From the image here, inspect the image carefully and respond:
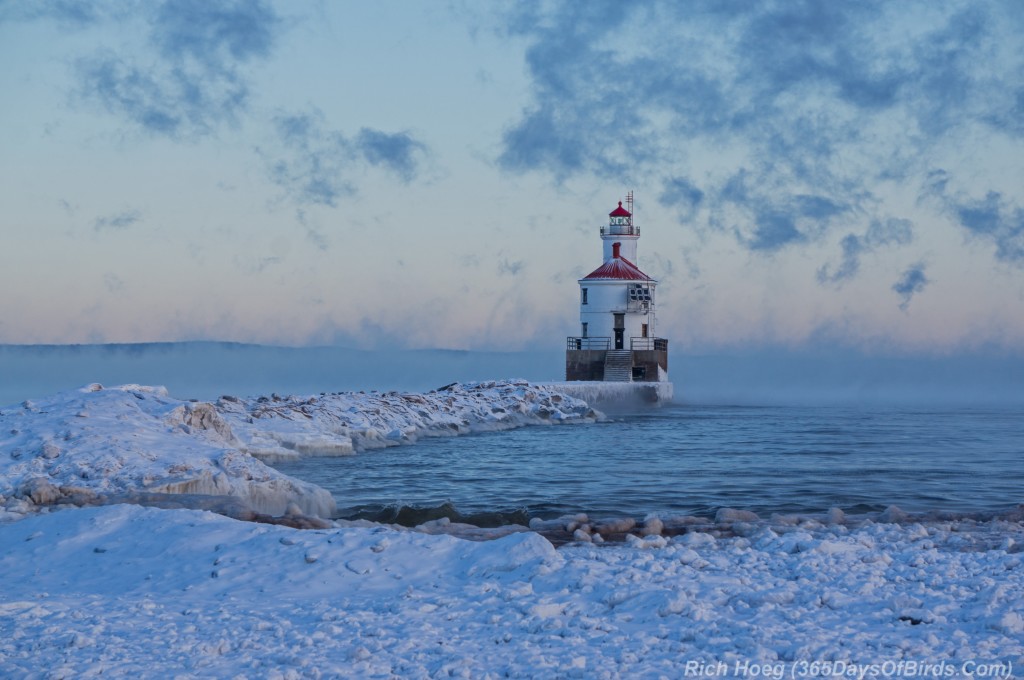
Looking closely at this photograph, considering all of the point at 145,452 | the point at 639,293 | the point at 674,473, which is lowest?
the point at 674,473

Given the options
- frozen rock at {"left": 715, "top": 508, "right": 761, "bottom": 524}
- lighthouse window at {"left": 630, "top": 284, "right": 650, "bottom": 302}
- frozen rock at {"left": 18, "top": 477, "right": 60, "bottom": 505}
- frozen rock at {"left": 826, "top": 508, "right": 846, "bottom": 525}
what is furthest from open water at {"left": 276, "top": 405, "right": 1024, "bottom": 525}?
lighthouse window at {"left": 630, "top": 284, "right": 650, "bottom": 302}

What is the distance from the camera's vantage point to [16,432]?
1477 cm

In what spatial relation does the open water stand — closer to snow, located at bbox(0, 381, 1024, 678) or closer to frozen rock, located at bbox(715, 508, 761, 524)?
frozen rock, located at bbox(715, 508, 761, 524)

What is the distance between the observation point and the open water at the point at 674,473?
14.3 m

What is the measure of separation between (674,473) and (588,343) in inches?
1217

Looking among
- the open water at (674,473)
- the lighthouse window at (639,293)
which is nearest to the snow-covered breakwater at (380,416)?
the open water at (674,473)

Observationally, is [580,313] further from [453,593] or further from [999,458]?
[453,593]

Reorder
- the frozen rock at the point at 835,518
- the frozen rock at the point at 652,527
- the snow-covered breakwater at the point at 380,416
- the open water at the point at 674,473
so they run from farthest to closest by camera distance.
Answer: the snow-covered breakwater at the point at 380,416
the open water at the point at 674,473
the frozen rock at the point at 835,518
the frozen rock at the point at 652,527

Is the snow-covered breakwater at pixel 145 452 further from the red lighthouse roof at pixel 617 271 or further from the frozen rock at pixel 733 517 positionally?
the red lighthouse roof at pixel 617 271

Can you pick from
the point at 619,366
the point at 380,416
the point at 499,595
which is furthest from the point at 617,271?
the point at 499,595

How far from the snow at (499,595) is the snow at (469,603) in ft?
0.07

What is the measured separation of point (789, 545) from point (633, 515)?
4.17 meters

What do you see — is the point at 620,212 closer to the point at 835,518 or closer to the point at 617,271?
the point at 617,271

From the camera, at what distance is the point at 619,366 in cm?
4838
